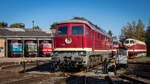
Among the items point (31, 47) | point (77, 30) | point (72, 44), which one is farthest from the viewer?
point (31, 47)

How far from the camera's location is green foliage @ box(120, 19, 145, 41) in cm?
5584

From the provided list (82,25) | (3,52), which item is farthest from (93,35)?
(3,52)

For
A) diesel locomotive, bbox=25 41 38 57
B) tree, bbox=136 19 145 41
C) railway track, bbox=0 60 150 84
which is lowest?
railway track, bbox=0 60 150 84

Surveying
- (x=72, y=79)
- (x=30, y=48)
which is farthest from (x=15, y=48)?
(x=72, y=79)

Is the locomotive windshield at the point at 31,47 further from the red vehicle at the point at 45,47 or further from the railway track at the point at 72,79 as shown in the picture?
the railway track at the point at 72,79

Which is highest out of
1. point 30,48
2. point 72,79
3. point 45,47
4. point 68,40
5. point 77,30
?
point 77,30

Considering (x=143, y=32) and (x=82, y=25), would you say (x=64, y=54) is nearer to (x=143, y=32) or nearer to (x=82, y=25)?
(x=82, y=25)

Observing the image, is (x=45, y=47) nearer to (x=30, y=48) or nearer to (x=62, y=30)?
(x=30, y=48)

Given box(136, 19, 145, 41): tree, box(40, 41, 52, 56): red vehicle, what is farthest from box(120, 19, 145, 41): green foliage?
box(40, 41, 52, 56): red vehicle

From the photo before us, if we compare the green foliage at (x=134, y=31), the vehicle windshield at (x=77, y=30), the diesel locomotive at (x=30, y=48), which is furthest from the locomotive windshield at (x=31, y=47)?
the green foliage at (x=134, y=31)

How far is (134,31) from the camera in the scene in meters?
57.8

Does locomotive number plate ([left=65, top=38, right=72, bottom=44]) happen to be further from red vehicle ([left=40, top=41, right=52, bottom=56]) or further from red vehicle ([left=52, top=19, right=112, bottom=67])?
red vehicle ([left=40, top=41, right=52, bottom=56])

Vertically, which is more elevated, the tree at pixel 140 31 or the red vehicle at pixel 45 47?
the tree at pixel 140 31

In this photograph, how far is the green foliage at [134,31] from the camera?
183 ft
